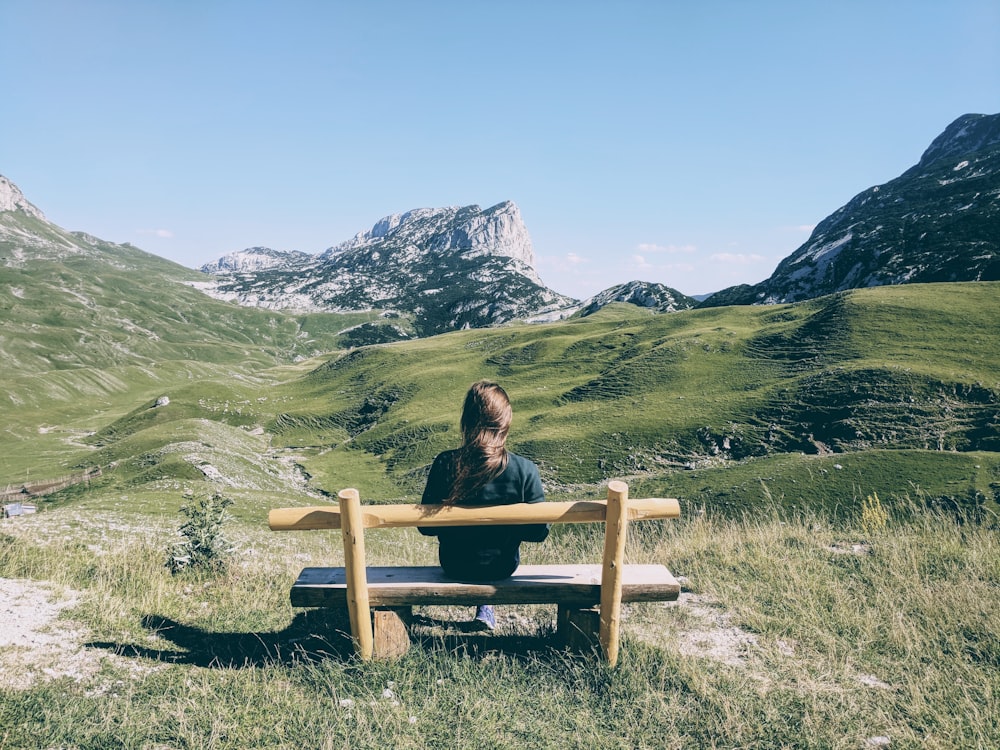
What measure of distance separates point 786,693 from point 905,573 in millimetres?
5412

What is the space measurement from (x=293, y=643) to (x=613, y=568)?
16.7ft

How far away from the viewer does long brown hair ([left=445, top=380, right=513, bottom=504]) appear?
24.5 feet

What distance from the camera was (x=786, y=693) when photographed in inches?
270

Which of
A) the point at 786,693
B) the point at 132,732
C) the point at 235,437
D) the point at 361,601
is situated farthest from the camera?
the point at 235,437

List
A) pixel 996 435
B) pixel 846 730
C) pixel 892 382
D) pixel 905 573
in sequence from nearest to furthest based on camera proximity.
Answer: pixel 846 730 < pixel 905 573 < pixel 996 435 < pixel 892 382

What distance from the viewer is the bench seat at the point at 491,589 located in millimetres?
7645

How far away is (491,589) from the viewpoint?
24.9 ft

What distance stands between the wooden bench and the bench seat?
1cm

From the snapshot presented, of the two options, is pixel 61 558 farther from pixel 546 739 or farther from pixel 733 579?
pixel 733 579

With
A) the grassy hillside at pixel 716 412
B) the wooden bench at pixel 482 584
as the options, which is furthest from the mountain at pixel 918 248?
the wooden bench at pixel 482 584

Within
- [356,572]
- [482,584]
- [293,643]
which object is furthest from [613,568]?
[293,643]

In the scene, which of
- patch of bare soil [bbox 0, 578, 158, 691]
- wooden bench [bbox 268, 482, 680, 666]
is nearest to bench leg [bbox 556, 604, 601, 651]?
wooden bench [bbox 268, 482, 680, 666]

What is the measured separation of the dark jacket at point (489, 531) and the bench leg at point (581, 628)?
1.09 metres

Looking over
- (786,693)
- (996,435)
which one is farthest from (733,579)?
(996,435)
